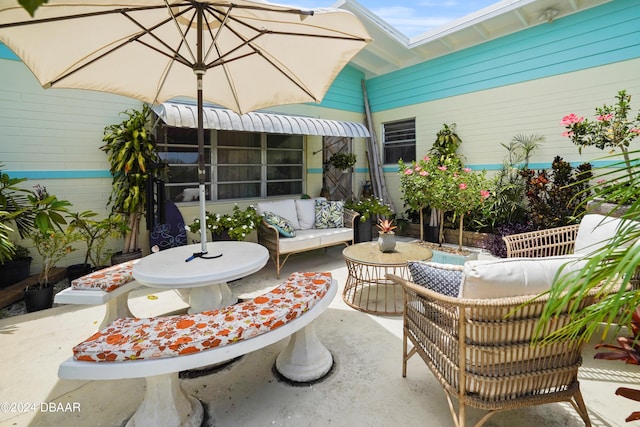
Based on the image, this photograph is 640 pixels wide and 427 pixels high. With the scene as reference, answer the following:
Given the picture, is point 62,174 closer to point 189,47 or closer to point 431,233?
point 189,47

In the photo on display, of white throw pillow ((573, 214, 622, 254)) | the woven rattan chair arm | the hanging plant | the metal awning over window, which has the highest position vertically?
the metal awning over window

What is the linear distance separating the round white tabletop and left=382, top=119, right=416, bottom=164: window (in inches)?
245

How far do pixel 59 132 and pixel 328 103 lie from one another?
5.50 meters

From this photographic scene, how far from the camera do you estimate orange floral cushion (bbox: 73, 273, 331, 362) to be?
1.75m

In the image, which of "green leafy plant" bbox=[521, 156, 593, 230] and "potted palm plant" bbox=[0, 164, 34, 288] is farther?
"green leafy plant" bbox=[521, 156, 593, 230]

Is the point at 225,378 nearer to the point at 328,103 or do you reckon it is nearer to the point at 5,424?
the point at 5,424

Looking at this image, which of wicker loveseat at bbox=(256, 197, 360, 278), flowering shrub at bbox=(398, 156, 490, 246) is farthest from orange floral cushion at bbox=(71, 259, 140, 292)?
flowering shrub at bbox=(398, 156, 490, 246)

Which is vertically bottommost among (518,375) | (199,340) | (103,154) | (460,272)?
(518,375)

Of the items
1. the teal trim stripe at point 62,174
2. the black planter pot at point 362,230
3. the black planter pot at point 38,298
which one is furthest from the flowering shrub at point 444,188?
the black planter pot at point 38,298

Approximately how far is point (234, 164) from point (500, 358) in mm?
5826

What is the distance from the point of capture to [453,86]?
7.31 meters

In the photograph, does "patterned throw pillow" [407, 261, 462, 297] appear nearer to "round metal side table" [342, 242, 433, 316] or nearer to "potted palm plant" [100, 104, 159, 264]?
"round metal side table" [342, 242, 433, 316]

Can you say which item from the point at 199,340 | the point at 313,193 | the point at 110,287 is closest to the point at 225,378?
the point at 199,340

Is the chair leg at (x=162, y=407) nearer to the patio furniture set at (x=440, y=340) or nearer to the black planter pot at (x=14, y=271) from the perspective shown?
the patio furniture set at (x=440, y=340)
